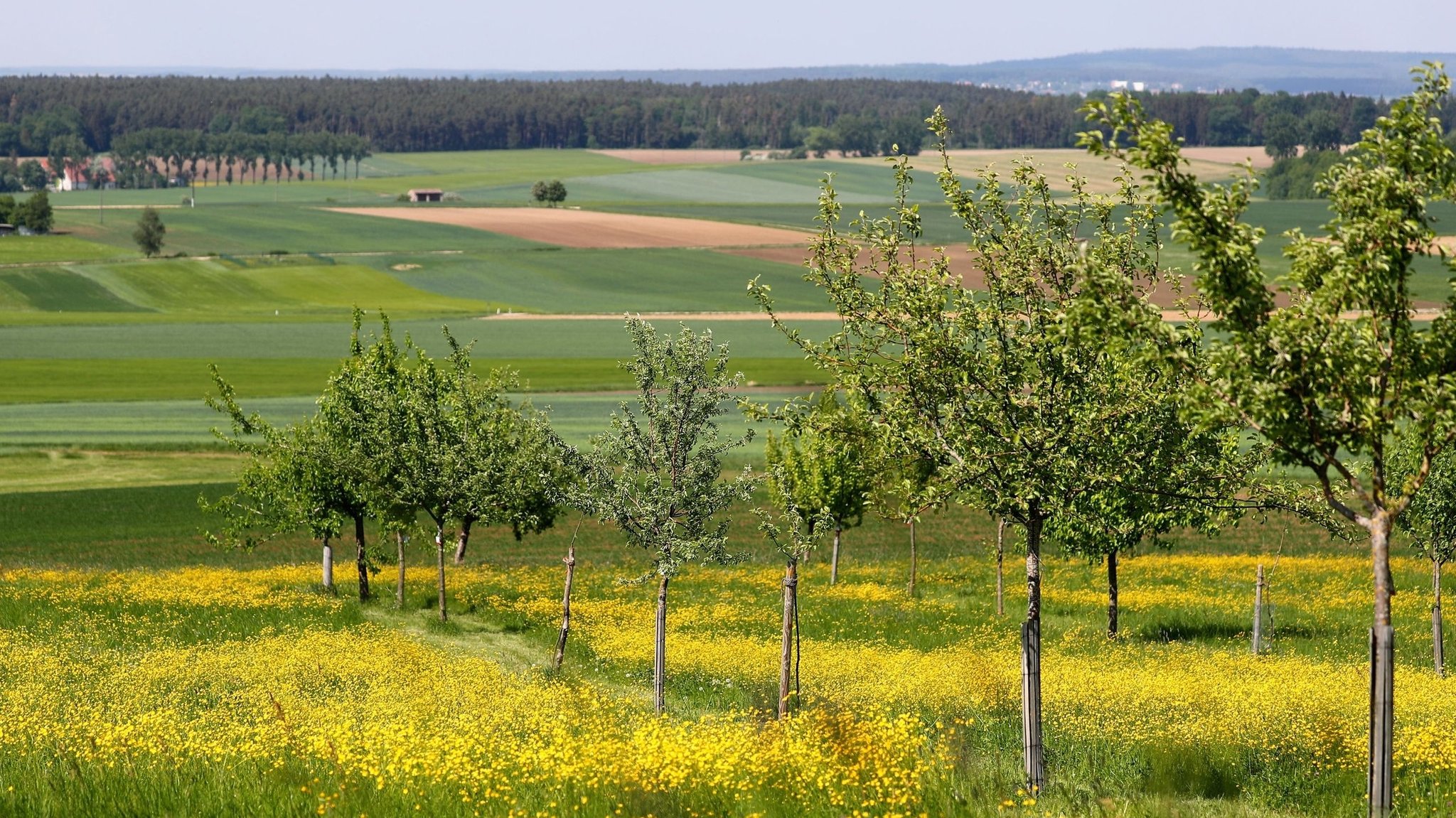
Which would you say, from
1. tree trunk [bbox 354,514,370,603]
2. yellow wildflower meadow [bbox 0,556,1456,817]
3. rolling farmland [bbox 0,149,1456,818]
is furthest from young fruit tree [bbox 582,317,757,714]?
tree trunk [bbox 354,514,370,603]

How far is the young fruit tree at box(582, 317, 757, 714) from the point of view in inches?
1133

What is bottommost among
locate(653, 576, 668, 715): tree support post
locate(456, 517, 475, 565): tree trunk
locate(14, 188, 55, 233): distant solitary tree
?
locate(456, 517, 475, 565): tree trunk

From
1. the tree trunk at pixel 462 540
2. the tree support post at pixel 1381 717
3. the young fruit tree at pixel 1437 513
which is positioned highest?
the tree support post at pixel 1381 717

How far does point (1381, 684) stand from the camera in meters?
15.1

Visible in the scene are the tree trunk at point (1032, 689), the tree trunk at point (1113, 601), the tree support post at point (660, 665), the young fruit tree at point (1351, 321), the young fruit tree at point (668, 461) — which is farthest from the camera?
the tree trunk at point (1113, 601)

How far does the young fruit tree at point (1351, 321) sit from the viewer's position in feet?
48.2

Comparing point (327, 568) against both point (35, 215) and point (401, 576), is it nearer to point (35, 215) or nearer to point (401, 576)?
point (401, 576)

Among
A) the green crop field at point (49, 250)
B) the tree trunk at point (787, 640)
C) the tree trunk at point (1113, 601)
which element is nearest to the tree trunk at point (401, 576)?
the tree trunk at point (787, 640)

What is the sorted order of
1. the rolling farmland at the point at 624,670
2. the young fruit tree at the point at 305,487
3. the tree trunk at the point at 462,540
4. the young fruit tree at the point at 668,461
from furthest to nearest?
the tree trunk at the point at 462,540
the young fruit tree at the point at 305,487
the young fruit tree at the point at 668,461
the rolling farmland at the point at 624,670

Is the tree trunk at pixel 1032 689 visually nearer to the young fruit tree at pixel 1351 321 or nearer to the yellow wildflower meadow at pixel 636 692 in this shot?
the yellow wildflower meadow at pixel 636 692

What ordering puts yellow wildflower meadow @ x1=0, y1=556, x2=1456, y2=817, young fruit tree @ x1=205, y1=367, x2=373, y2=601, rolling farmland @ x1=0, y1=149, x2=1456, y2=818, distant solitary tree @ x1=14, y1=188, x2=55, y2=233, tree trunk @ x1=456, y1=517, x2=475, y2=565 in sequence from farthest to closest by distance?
distant solitary tree @ x1=14, y1=188, x2=55, y2=233 < tree trunk @ x1=456, y1=517, x2=475, y2=565 < young fruit tree @ x1=205, y1=367, x2=373, y2=601 < yellow wildflower meadow @ x1=0, y1=556, x2=1456, y2=817 < rolling farmland @ x1=0, y1=149, x2=1456, y2=818

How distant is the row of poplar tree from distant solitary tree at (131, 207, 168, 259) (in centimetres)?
16155

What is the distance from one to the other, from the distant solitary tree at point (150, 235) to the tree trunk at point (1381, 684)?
17865 centimetres

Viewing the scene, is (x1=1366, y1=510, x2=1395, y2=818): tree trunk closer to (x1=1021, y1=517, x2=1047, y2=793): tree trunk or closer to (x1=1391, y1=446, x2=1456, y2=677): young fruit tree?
(x1=1021, y1=517, x2=1047, y2=793): tree trunk
